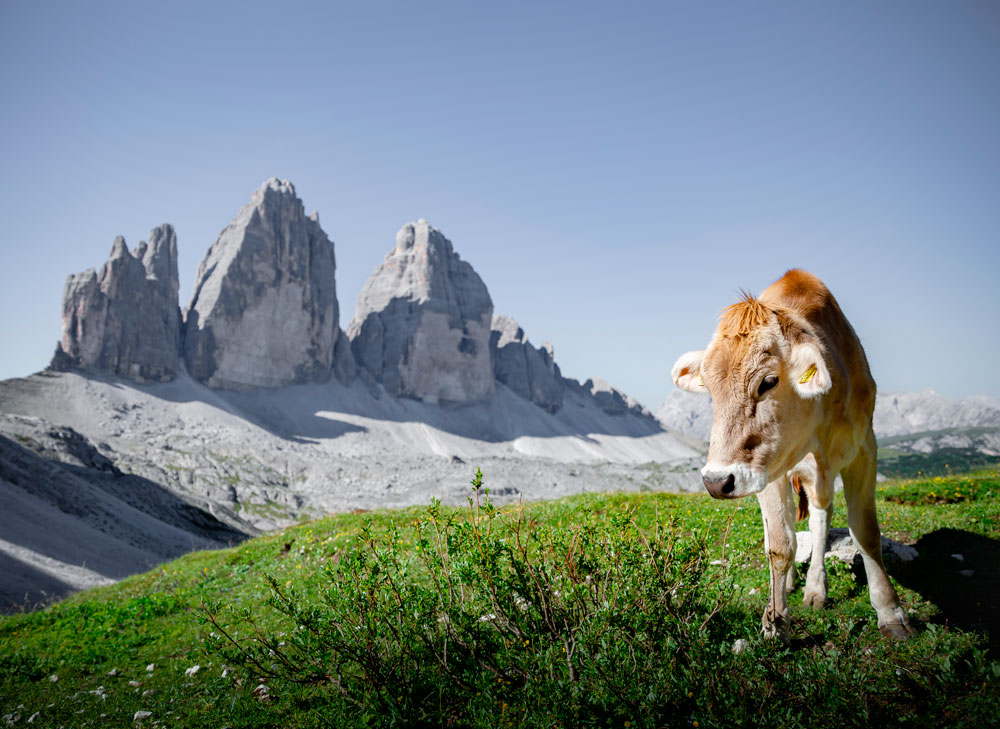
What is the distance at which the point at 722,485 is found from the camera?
187 inches

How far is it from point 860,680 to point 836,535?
5.76 meters

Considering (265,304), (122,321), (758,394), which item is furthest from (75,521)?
(265,304)

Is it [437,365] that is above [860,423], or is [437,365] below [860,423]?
above

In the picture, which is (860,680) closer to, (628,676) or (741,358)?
(628,676)

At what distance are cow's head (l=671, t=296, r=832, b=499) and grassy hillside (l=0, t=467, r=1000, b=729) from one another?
4.58 ft

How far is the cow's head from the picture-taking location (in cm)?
486

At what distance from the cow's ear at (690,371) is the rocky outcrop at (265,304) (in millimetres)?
171714

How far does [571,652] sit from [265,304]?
17892cm

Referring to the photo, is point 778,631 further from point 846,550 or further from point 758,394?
point 846,550

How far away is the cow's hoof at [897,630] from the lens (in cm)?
588

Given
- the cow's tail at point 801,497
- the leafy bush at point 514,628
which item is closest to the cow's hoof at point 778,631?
the leafy bush at point 514,628

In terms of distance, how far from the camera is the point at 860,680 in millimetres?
4258

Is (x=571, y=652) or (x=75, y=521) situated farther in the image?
(x=75, y=521)

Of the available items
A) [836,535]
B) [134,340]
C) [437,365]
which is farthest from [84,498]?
[437,365]
